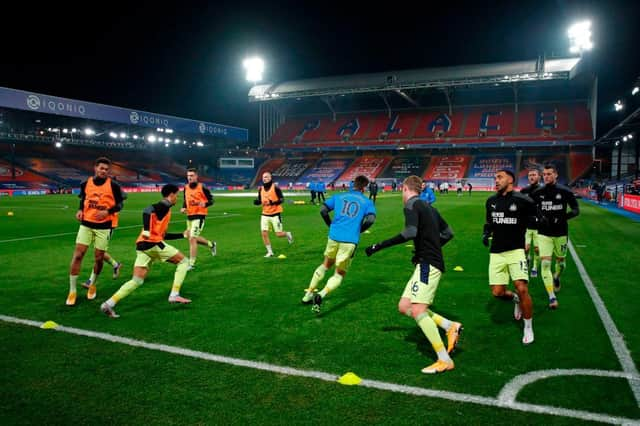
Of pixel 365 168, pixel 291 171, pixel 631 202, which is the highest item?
pixel 365 168

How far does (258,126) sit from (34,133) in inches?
1477

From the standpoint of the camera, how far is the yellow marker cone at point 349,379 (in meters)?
4.23

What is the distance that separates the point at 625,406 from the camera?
12.6 feet

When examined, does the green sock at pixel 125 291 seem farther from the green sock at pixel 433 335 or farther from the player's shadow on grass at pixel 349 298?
the green sock at pixel 433 335

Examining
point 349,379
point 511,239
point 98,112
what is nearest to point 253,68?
point 98,112

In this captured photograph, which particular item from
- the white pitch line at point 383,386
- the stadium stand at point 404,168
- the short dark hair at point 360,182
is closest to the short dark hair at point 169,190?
the white pitch line at point 383,386

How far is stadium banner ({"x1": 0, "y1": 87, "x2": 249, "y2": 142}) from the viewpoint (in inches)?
1818

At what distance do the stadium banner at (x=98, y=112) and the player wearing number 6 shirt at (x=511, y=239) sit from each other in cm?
5350

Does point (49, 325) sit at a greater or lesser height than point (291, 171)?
lesser

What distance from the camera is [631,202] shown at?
86.7 ft

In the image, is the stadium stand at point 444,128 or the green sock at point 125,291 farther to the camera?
the stadium stand at point 444,128

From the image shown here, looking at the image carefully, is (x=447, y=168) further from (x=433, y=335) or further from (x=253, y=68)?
(x=433, y=335)

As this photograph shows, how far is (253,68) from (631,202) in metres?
60.8

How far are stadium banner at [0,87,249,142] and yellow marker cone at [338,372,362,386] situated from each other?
5356cm
